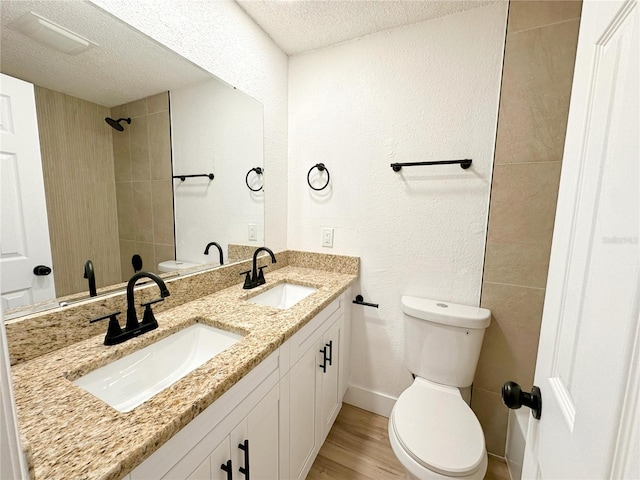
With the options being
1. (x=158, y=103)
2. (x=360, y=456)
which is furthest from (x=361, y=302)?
(x=158, y=103)

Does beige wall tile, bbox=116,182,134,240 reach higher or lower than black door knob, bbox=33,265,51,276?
higher

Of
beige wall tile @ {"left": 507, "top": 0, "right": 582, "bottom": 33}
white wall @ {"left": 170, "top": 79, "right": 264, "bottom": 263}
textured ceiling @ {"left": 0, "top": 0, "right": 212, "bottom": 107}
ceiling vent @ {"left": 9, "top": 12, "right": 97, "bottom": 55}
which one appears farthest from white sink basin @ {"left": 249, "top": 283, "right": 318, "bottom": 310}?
beige wall tile @ {"left": 507, "top": 0, "right": 582, "bottom": 33}

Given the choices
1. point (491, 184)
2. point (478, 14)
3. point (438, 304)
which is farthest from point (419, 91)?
point (438, 304)

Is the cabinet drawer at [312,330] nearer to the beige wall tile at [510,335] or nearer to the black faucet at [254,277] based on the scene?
the black faucet at [254,277]

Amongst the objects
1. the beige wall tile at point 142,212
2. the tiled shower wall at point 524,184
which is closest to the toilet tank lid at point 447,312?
the tiled shower wall at point 524,184

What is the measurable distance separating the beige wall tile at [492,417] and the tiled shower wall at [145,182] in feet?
5.96

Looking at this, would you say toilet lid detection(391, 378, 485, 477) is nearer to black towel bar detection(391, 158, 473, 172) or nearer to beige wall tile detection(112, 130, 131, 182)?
black towel bar detection(391, 158, 473, 172)

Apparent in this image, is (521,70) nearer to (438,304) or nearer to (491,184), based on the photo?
(491,184)

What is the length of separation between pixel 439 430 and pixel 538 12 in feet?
6.33

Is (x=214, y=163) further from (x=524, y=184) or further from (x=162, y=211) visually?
(x=524, y=184)

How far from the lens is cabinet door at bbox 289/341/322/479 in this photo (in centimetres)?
107

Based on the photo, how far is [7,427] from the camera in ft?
0.86

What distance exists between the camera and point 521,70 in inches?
49.1

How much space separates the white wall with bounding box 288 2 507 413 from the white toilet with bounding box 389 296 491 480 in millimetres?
168
